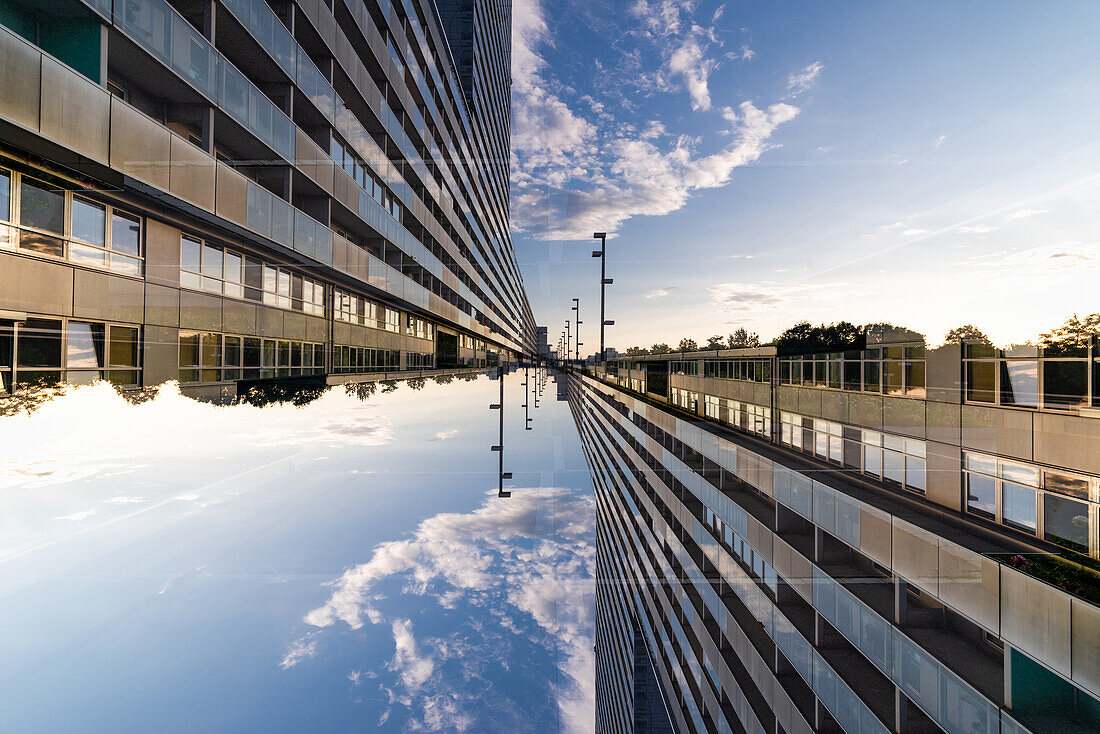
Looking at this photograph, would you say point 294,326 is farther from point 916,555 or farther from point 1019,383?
point 1019,383

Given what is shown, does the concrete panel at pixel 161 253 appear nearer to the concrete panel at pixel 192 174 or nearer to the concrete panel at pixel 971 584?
the concrete panel at pixel 192 174

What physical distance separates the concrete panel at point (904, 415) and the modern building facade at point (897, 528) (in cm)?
2

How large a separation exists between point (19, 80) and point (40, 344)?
2394 mm

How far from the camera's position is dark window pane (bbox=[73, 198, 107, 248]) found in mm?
4090

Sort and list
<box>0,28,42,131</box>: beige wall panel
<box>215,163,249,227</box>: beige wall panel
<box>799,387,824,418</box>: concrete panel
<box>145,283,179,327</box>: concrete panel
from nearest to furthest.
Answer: <box>0,28,42,131</box>: beige wall panel, <box>145,283,179,327</box>: concrete panel, <box>215,163,249,227</box>: beige wall panel, <box>799,387,824,418</box>: concrete panel

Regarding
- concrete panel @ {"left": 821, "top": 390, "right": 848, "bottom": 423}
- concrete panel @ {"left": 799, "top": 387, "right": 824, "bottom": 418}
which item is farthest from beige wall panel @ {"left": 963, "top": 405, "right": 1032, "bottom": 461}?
concrete panel @ {"left": 799, "top": 387, "right": 824, "bottom": 418}

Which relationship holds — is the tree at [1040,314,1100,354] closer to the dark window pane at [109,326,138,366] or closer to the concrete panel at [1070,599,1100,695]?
the concrete panel at [1070,599,1100,695]

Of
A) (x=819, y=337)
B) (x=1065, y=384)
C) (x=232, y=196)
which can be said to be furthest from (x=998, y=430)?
(x=232, y=196)

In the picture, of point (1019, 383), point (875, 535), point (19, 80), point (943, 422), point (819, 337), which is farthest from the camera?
point (819, 337)

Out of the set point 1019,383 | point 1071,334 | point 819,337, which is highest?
point 819,337

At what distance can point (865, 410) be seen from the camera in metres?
6.89

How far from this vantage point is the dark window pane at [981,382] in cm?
560

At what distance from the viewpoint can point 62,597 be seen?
249 inches

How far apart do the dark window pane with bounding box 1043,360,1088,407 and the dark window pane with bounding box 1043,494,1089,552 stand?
1314 mm
